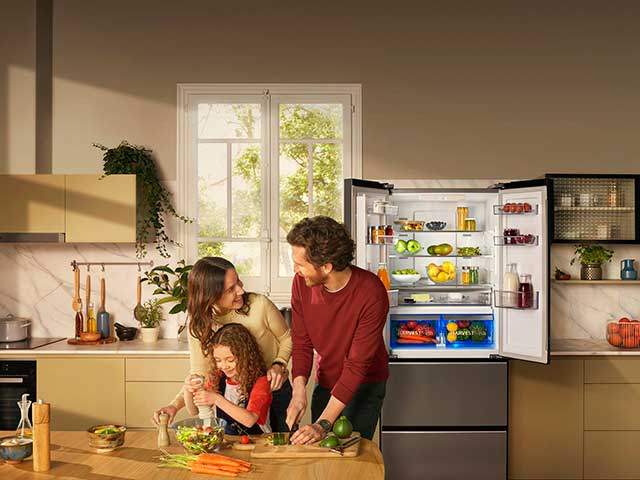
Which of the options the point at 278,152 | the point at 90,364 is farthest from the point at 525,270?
the point at 90,364

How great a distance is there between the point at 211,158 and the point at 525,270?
7.01 feet

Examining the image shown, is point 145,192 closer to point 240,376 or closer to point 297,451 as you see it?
point 240,376

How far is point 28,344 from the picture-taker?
16.4 feet

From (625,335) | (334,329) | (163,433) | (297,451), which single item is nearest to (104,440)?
(163,433)

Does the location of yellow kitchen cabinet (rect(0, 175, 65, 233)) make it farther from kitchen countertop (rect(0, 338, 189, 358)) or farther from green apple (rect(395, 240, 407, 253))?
green apple (rect(395, 240, 407, 253))

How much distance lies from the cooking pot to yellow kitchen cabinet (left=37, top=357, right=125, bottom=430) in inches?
15.0

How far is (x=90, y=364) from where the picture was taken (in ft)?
15.7

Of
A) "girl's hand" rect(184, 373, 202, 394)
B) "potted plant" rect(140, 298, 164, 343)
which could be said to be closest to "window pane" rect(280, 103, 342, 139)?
"potted plant" rect(140, 298, 164, 343)

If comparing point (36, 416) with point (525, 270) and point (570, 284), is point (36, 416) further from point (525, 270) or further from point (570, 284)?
point (570, 284)

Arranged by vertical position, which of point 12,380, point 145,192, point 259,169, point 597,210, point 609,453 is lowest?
point 609,453

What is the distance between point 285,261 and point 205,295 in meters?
2.27

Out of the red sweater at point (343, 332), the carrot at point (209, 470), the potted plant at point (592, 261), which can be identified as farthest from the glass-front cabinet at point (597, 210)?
the carrot at point (209, 470)

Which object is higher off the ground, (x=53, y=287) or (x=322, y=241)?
(x=322, y=241)

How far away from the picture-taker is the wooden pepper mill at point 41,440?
2.66m
